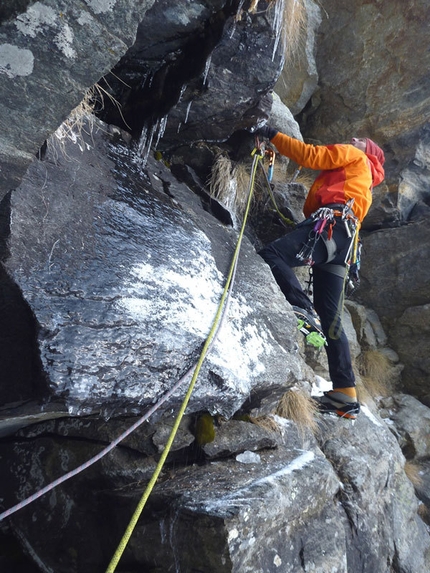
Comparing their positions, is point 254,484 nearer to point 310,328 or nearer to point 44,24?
point 310,328

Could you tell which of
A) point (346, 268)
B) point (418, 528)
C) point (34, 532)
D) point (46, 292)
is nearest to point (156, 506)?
point (34, 532)

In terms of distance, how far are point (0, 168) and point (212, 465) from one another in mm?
2499

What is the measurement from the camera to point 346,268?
4676 mm

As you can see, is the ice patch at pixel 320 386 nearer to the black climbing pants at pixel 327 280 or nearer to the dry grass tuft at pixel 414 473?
the black climbing pants at pixel 327 280

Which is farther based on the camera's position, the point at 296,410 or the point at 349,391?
the point at 349,391

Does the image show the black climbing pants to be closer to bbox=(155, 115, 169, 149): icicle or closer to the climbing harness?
the climbing harness

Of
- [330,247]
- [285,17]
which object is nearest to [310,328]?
[330,247]

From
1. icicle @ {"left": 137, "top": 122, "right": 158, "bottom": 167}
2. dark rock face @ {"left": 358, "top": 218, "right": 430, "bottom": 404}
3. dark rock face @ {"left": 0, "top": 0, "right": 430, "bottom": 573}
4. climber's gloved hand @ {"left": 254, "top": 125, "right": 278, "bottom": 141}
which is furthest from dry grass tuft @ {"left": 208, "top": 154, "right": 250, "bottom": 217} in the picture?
dark rock face @ {"left": 358, "top": 218, "right": 430, "bottom": 404}

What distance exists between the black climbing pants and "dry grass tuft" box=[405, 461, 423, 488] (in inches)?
91.1

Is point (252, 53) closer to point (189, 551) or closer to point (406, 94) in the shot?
point (189, 551)

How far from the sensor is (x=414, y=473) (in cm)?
595

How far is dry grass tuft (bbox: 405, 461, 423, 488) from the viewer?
18.9ft

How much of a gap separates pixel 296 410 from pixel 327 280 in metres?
1.47

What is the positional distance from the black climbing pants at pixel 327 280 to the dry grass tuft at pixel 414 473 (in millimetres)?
2315
